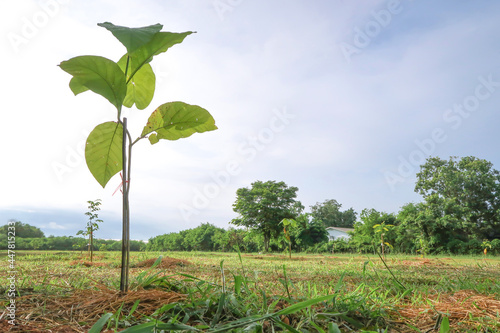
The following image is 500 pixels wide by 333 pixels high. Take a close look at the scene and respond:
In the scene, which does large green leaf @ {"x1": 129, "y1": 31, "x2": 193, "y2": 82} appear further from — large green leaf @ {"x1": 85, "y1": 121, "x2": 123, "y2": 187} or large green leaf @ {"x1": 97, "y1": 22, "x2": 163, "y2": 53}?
large green leaf @ {"x1": 85, "y1": 121, "x2": 123, "y2": 187}

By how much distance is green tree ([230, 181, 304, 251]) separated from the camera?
22.8 m

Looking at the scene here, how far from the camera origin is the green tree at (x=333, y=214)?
133 ft

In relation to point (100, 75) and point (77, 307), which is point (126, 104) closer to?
point (100, 75)

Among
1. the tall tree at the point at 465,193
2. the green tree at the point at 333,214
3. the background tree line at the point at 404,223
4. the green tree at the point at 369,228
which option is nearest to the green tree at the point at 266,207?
the background tree line at the point at 404,223

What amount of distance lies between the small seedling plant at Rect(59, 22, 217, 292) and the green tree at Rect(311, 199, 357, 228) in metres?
40.5

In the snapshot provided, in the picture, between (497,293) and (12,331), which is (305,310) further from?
(497,293)

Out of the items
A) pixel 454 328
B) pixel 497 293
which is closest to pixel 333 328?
pixel 454 328

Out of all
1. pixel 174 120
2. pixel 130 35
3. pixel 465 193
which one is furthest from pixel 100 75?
pixel 465 193

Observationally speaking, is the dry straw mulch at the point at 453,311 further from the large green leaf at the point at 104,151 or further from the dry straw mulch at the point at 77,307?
the large green leaf at the point at 104,151

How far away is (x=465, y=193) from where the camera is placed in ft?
64.8

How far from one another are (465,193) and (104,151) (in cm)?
2354

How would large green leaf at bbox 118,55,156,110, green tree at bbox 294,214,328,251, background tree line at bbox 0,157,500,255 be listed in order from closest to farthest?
large green leaf at bbox 118,55,156,110
background tree line at bbox 0,157,500,255
green tree at bbox 294,214,328,251

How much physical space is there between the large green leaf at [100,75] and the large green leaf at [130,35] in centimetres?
A: 15

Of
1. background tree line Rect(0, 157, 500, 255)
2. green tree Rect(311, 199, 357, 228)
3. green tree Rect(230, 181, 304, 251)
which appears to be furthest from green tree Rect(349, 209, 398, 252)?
green tree Rect(311, 199, 357, 228)
